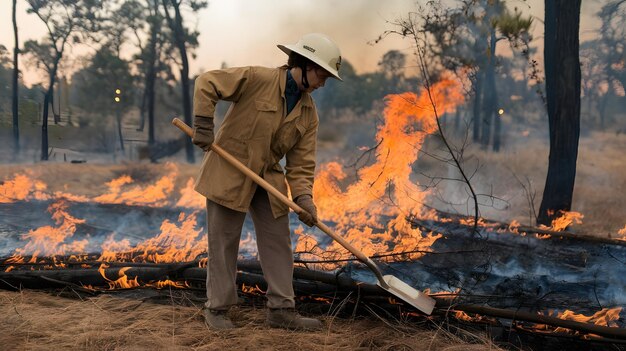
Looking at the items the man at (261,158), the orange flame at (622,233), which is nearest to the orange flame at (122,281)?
the man at (261,158)

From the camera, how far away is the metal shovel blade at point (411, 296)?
3602 mm

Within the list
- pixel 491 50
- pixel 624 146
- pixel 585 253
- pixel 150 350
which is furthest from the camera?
pixel 491 50

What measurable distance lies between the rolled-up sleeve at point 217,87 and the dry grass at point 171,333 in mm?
1554

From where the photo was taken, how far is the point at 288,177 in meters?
3.87

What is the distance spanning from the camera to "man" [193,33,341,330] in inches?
138

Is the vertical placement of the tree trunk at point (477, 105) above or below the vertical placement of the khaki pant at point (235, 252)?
above

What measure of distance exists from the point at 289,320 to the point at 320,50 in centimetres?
197

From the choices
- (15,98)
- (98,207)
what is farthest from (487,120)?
(15,98)

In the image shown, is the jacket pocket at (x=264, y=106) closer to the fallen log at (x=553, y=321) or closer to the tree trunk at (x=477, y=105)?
the fallen log at (x=553, y=321)

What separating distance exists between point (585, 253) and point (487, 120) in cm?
195

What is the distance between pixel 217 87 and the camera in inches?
135

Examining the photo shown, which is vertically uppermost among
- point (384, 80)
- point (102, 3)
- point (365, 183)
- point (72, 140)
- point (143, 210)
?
point (102, 3)

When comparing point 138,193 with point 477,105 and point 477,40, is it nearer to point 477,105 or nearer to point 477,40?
point 477,105

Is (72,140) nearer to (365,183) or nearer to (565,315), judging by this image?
(365,183)
